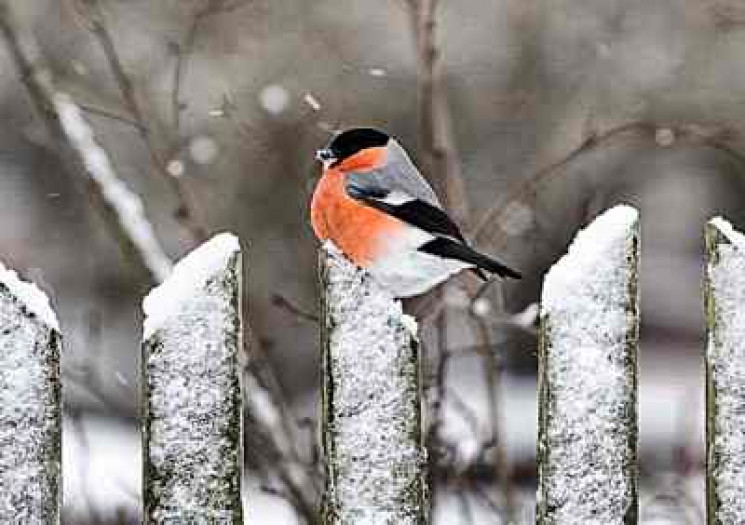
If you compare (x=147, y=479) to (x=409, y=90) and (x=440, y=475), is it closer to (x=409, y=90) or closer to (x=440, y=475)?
(x=440, y=475)

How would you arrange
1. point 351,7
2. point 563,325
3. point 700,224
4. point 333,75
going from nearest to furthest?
point 563,325
point 333,75
point 351,7
point 700,224

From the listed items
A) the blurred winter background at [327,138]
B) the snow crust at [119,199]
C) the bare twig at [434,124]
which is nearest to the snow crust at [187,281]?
the bare twig at [434,124]

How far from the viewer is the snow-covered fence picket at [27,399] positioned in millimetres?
1537

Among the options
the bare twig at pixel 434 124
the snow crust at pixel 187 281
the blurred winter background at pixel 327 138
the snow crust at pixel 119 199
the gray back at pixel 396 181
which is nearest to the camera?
the snow crust at pixel 187 281

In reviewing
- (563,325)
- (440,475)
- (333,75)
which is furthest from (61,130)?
(563,325)

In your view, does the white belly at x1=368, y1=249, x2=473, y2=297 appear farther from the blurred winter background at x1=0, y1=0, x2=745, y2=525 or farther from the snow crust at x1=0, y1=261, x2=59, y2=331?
the blurred winter background at x1=0, y1=0, x2=745, y2=525

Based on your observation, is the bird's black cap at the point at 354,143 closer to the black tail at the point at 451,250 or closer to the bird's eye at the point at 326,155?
the bird's eye at the point at 326,155

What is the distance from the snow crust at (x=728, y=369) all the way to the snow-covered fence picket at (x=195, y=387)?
0.44m

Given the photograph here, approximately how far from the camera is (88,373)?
3111mm

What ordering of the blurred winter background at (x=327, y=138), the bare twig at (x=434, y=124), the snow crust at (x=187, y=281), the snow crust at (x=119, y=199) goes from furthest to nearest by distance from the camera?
the blurred winter background at (x=327, y=138)
the snow crust at (x=119, y=199)
the bare twig at (x=434, y=124)
the snow crust at (x=187, y=281)

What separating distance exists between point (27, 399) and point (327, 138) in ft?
9.06

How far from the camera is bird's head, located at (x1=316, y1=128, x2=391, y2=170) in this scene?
65.8 inches

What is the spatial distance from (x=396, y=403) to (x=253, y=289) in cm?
346

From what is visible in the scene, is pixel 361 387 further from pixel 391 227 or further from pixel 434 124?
pixel 434 124
